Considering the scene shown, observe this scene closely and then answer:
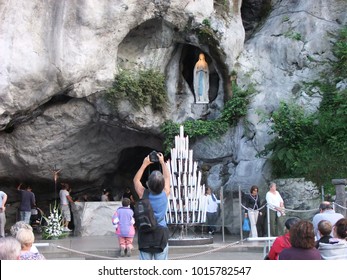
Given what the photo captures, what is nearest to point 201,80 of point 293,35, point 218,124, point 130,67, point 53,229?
point 218,124

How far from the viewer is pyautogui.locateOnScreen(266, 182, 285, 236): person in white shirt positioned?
1423 cm

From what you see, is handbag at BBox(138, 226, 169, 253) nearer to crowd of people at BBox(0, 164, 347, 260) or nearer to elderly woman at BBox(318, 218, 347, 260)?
crowd of people at BBox(0, 164, 347, 260)

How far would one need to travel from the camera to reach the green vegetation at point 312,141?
16.4 meters

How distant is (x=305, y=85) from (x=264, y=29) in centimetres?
283

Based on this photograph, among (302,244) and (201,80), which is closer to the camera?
(302,244)

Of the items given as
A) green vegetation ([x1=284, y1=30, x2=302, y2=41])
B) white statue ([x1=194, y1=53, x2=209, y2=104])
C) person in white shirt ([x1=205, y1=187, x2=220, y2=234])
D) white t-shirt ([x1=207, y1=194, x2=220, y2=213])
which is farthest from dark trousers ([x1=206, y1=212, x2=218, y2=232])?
green vegetation ([x1=284, y1=30, x2=302, y2=41])

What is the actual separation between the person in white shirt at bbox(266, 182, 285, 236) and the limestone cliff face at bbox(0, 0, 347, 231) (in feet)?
8.27

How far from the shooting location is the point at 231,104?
18844mm

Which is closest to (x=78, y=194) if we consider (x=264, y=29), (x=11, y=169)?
(x=11, y=169)

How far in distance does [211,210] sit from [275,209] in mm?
3448

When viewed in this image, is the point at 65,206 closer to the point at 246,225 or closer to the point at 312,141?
the point at 246,225

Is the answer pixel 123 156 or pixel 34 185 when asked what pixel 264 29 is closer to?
pixel 123 156

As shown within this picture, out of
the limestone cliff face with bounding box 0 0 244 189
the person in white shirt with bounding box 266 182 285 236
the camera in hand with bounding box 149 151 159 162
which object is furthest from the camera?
the limestone cliff face with bounding box 0 0 244 189

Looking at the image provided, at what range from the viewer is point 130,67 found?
736 inches
